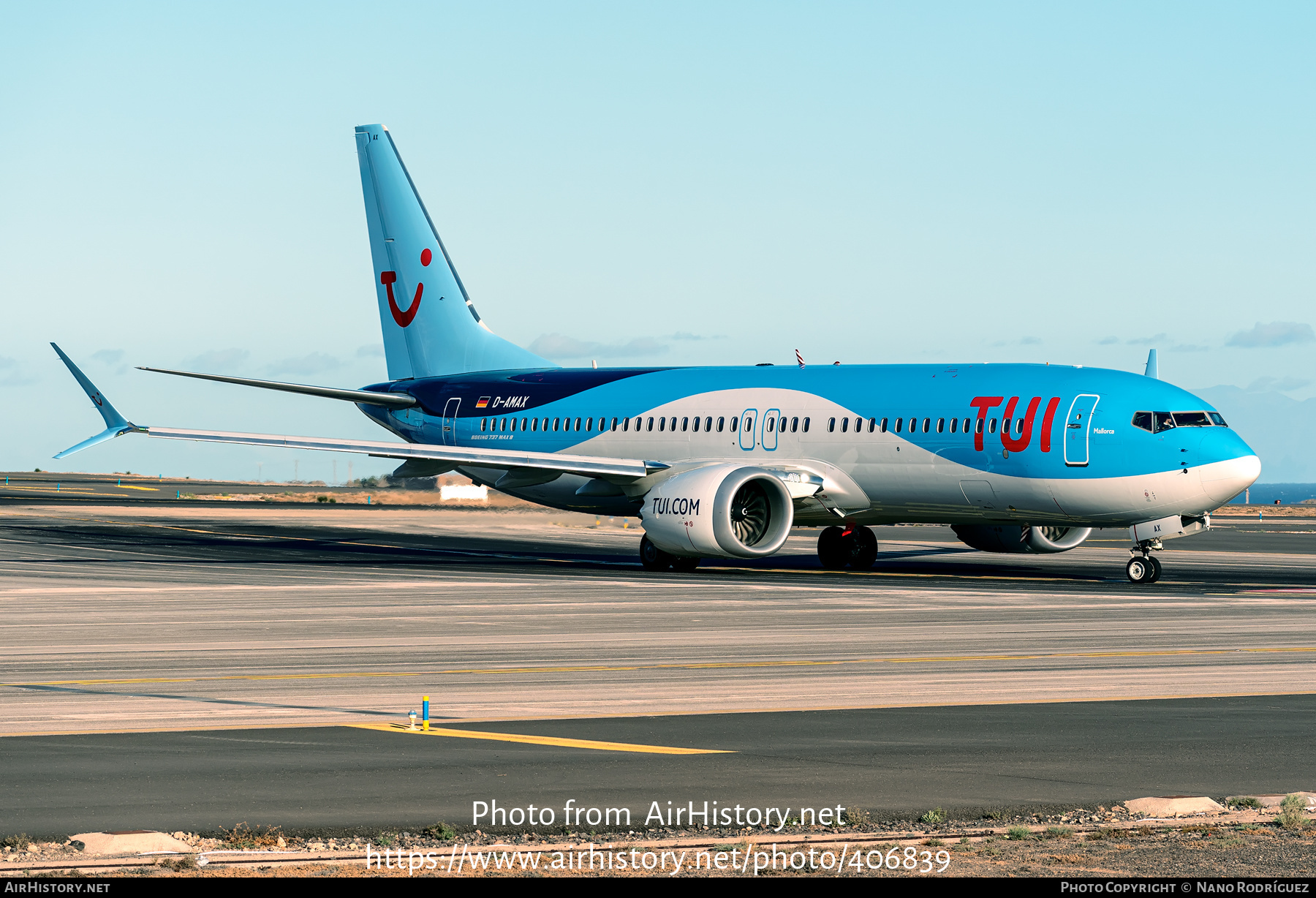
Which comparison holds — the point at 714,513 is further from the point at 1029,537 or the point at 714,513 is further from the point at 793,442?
the point at 1029,537

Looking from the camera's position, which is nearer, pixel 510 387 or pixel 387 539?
pixel 510 387

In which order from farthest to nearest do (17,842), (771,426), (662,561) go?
(771,426) < (662,561) < (17,842)

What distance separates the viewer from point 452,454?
3766 cm

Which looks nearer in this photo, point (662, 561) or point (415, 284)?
point (662, 561)

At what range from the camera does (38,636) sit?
70.0 feet

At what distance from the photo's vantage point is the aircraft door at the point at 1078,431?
107ft

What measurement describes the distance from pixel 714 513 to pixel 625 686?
1777 cm

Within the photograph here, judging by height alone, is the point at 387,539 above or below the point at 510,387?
below

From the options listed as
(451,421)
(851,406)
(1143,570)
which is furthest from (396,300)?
(1143,570)

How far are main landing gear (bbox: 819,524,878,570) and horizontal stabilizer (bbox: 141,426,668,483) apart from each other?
4.93 meters

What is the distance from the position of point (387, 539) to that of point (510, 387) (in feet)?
27.4

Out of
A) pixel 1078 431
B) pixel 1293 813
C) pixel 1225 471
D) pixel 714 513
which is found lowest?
pixel 1293 813
